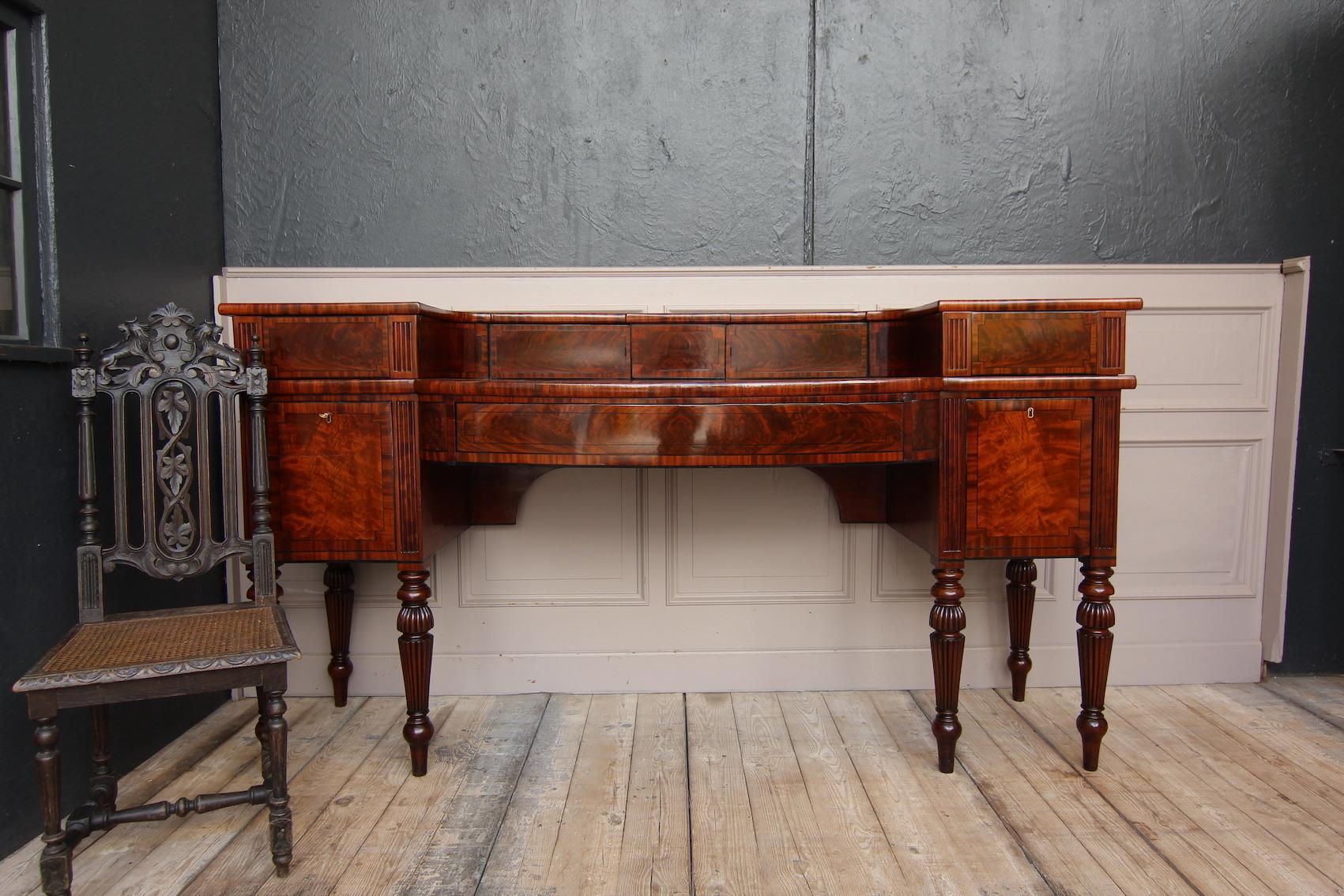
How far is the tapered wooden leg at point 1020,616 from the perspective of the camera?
2521 mm

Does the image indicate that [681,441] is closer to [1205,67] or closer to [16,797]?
[16,797]

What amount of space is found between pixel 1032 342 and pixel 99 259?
230cm

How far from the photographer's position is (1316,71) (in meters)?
2.59

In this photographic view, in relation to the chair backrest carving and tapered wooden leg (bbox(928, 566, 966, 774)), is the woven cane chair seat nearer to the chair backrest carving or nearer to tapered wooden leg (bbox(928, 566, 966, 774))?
the chair backrest carving

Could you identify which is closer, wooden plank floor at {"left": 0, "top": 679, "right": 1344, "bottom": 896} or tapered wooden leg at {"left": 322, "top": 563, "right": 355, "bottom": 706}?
wooden plank floor at {"left": 0, "top": 679, "right": 1344, "bottom": 896}

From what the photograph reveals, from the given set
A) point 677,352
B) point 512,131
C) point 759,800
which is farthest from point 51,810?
point 512,131

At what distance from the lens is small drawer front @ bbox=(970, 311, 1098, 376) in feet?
6.44

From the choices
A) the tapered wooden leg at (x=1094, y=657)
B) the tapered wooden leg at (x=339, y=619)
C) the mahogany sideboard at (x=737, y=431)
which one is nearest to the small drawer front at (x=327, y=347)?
the mahogany sideboard at (x=737, y=431)

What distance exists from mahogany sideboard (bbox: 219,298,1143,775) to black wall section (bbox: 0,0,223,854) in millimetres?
398

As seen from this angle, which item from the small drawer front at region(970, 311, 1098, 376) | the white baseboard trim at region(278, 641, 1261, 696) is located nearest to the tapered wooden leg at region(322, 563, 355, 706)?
the white baseboard trim at region(278, 641, 1261, 696)

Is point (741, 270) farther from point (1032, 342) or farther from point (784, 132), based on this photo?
point (1032, 342)

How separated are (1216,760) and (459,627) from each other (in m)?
2.18

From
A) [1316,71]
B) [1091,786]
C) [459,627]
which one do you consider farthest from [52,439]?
[1316,71]

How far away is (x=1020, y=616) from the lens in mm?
2543
